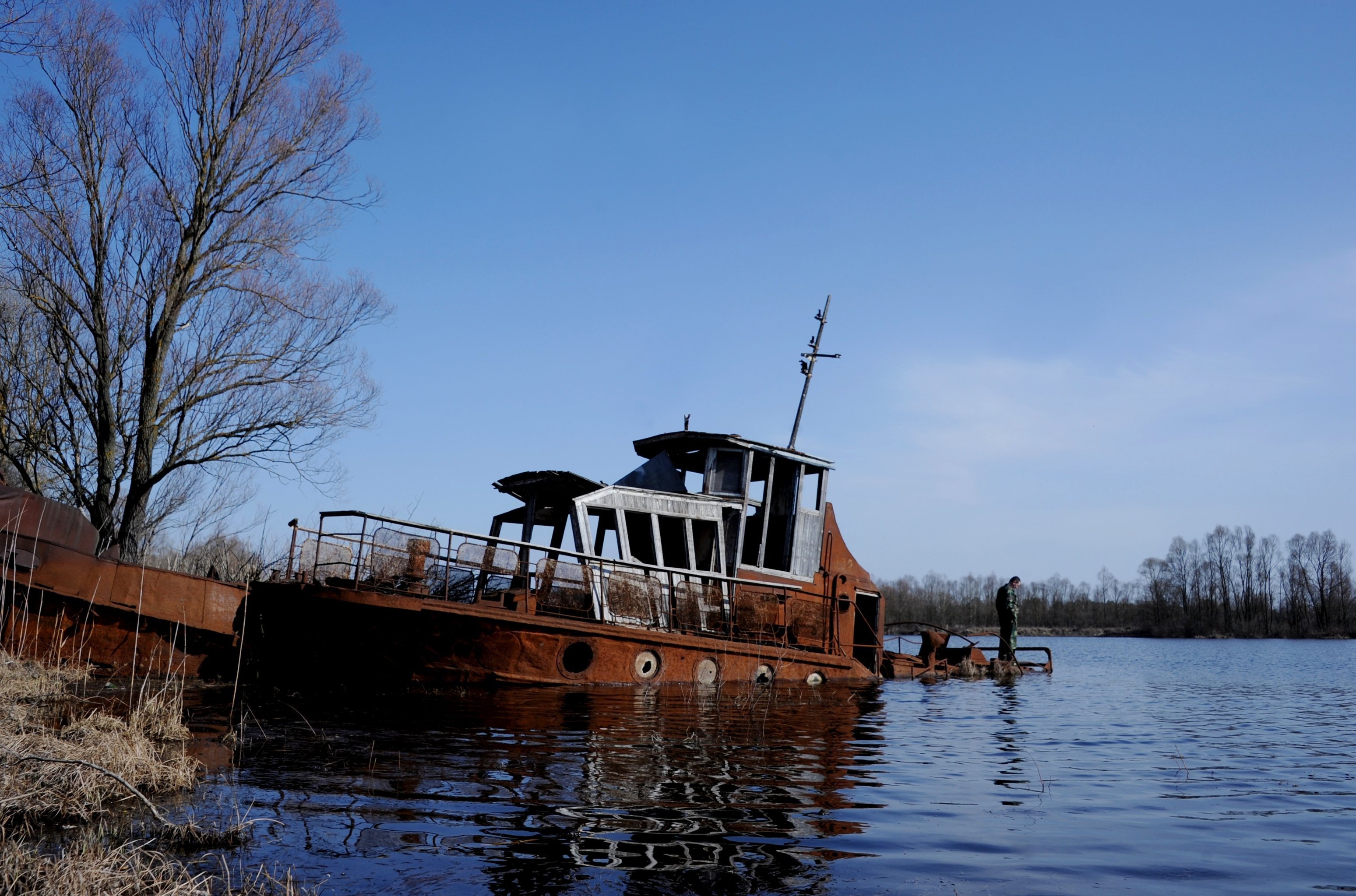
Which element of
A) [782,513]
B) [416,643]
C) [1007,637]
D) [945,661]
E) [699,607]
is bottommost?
[945,661]

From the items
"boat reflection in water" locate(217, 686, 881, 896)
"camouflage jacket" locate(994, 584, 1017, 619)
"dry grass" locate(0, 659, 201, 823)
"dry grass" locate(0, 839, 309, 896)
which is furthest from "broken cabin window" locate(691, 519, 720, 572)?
"dry grass" locate(0, 839, 309, 896)

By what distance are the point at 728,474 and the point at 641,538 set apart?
6.09 feet

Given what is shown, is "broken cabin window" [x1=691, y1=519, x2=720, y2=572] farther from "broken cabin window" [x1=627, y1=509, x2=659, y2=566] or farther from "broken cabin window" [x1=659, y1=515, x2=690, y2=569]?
"broken cabin window" [x1=627, y1=509, x2=659, y2=566]

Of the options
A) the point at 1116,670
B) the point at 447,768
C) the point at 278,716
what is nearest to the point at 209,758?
the point at 447,768

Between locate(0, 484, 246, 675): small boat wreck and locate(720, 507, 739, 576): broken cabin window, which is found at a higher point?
locate(720, 507, 739, 576): broken cabin window

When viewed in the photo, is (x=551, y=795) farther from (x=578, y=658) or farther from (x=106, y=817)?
(x=578, y=658)

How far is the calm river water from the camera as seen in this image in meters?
4.63

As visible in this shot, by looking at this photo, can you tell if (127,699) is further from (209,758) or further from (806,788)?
(806,788)

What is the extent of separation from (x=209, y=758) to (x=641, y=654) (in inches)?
283

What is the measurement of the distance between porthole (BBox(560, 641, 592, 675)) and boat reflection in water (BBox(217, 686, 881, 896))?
1.89 meters

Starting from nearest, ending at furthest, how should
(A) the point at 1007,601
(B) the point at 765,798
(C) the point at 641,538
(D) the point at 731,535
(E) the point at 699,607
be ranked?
(B) the point at 765,798 < (E) the point at 699,607 < (C) the point at 641,538 < (D) the point at 731,535 < (A) the point at 1007,601

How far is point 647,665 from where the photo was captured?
13.5m

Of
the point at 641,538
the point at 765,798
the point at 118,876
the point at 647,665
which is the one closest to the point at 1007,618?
the point at 641,538

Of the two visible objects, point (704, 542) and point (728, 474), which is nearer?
point (704, 542)
